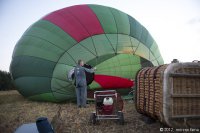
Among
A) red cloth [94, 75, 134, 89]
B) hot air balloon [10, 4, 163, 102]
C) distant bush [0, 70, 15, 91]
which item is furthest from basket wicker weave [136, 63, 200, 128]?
distant bush [0, 70, 15, 91]

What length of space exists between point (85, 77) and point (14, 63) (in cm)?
308

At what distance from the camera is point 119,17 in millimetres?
10062

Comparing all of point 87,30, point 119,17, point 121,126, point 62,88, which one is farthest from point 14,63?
point 121,126

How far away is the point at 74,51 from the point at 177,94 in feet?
15.9

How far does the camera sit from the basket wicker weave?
4473 millimetres

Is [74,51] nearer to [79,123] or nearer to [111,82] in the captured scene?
[111,82]

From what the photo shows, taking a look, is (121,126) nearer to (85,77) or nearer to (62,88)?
(85,77)

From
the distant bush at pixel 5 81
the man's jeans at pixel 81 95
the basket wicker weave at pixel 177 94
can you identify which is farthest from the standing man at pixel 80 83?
the distant bush at pixel 5 81

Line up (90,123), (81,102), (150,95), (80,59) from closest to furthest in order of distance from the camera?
(150,95)
(90,123)
(81,102)
(80,59)

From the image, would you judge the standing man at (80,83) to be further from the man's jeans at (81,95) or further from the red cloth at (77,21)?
the red cloth at (77,21)

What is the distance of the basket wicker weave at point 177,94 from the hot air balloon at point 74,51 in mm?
4043

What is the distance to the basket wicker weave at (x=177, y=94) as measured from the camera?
447cm

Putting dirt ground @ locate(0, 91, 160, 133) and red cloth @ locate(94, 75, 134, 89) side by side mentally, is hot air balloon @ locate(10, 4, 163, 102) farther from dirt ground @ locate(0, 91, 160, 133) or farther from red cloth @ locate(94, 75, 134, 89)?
dirt ground @ locate(0, 91, 160, 133)

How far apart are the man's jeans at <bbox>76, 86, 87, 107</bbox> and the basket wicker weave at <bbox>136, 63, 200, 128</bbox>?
3.46 metres
